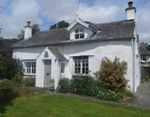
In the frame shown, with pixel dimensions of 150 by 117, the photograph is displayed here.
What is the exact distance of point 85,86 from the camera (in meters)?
10.2

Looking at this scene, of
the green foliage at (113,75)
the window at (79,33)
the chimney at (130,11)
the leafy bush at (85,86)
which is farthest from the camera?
the window at (79,33)

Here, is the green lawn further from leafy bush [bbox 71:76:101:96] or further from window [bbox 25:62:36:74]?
window [bbox 25:62:36:74]

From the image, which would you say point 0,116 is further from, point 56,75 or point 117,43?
point 117,43

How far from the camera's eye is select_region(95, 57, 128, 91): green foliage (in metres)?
9.80

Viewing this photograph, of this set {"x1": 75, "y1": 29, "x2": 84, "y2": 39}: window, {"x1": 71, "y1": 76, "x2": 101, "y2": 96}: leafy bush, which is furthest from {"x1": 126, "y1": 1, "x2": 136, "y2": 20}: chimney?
{"x1": 71, "y1": 76, "x2": 101, "y2": 96}: leafy bush

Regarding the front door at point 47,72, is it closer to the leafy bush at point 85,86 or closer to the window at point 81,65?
the window at point 81,65

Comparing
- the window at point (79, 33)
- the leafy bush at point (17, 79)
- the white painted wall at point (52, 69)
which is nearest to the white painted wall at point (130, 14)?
the window at point (79, 33)

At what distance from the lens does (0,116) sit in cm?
611

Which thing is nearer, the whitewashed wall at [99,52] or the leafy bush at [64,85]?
the whitewashed wall at [99,52]

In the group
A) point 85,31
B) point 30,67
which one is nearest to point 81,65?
point 85,31

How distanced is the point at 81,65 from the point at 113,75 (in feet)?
11.8

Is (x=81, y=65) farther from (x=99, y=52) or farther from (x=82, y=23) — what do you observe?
(x=82, y=23)

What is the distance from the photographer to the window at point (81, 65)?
1237 centimetres

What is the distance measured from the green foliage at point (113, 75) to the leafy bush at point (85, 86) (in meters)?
0.67
